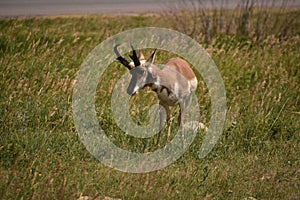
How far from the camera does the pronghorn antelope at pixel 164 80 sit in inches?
286

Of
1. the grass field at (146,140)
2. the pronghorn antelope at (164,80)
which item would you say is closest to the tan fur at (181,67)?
the pronghorn antelope at (164,80)

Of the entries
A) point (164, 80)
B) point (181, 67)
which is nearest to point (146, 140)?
point (164, 80)

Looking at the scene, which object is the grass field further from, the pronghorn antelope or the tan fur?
the tan fur

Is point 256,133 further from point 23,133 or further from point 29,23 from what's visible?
point 29,23

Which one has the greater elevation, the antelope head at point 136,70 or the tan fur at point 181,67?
the antelope head at point 136,70

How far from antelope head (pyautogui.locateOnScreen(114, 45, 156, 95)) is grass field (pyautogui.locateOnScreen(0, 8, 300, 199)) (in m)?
0.81

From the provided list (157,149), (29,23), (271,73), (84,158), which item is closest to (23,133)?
(84,158)

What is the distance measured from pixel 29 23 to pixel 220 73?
5.46 metres

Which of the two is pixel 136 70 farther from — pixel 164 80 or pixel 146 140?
pixel 146 140

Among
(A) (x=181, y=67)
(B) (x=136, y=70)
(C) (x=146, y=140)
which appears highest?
(B) (x=136, y=70)

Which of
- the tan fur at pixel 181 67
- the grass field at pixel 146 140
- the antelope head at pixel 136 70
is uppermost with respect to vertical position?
the antelope head at pixel 136 70

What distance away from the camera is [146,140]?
7789 millimetres

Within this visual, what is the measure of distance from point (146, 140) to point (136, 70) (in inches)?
41.1

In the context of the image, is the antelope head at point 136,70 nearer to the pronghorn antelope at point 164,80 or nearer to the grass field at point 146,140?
the pronghorn antelope at point 164,80
